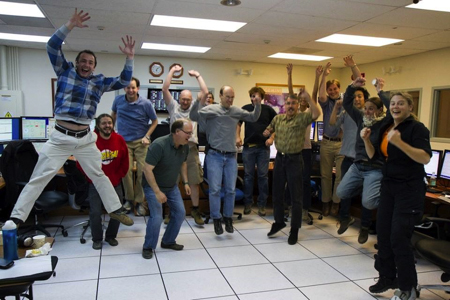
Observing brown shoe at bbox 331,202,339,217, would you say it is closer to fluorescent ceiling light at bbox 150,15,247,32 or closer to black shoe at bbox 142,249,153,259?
black shoe at bbox 142,249,153,259

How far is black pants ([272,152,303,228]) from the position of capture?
12.2ft

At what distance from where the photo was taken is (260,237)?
409 cm

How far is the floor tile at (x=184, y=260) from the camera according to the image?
125 inches

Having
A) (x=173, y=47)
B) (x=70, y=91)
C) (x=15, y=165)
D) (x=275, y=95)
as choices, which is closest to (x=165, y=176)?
(x=70, y=91)

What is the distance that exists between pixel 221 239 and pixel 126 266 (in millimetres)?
1192

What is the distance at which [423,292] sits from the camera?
9.32ft

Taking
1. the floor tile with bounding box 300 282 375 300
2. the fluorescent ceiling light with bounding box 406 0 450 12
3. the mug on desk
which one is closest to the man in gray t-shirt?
the floor tile with bounding box 300 282 375 300

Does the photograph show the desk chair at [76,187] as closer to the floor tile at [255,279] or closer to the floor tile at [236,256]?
the floor tile at [236,256]

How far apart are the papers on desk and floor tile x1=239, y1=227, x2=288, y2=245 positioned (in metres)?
2.45

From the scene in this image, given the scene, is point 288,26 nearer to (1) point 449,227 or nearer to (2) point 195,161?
(2) point 195,161

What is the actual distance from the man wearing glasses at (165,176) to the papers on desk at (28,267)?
1321mm

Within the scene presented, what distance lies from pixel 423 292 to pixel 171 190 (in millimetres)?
2404

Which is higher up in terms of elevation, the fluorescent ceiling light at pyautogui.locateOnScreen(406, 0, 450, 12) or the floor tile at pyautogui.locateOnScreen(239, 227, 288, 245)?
the fluorescent ceiling light at pyautogui.locateOnScreen(406, 0, 450, 12)

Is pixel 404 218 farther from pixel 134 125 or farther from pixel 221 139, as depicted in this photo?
pixel 134 125
